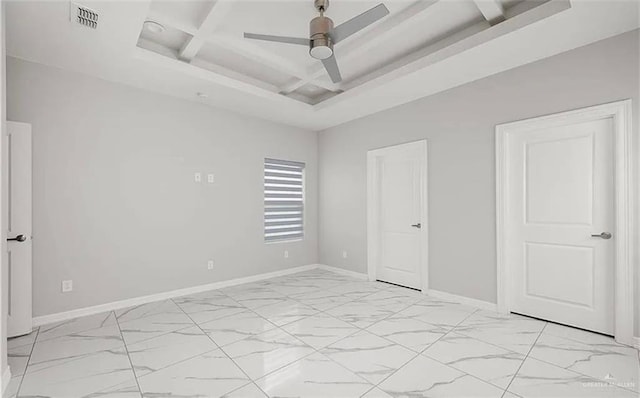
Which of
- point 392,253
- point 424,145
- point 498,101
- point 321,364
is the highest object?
point 498,101

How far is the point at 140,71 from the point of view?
3434mm

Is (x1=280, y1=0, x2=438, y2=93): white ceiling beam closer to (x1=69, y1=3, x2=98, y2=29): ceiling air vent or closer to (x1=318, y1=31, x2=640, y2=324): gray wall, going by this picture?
(x1=318, y1=31, x2=640, y2=324): gray wall

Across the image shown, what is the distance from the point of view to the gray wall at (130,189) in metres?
3.28

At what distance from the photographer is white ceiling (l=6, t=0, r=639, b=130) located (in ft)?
8.35

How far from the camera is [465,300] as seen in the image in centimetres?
378

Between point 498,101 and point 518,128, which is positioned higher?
point 498,101

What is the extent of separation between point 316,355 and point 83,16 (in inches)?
132

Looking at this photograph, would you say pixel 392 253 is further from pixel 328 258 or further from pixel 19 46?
pixel 19 46

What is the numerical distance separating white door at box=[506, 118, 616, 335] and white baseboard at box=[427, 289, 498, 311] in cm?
22

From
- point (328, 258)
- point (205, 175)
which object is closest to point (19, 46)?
point (205, 175)

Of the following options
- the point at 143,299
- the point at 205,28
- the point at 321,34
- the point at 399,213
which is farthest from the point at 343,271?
the point at 205,28

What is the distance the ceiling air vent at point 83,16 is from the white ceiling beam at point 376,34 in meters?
2.27

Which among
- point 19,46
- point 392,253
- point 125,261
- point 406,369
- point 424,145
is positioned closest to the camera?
point 406,369

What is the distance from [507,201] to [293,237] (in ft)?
11.6
